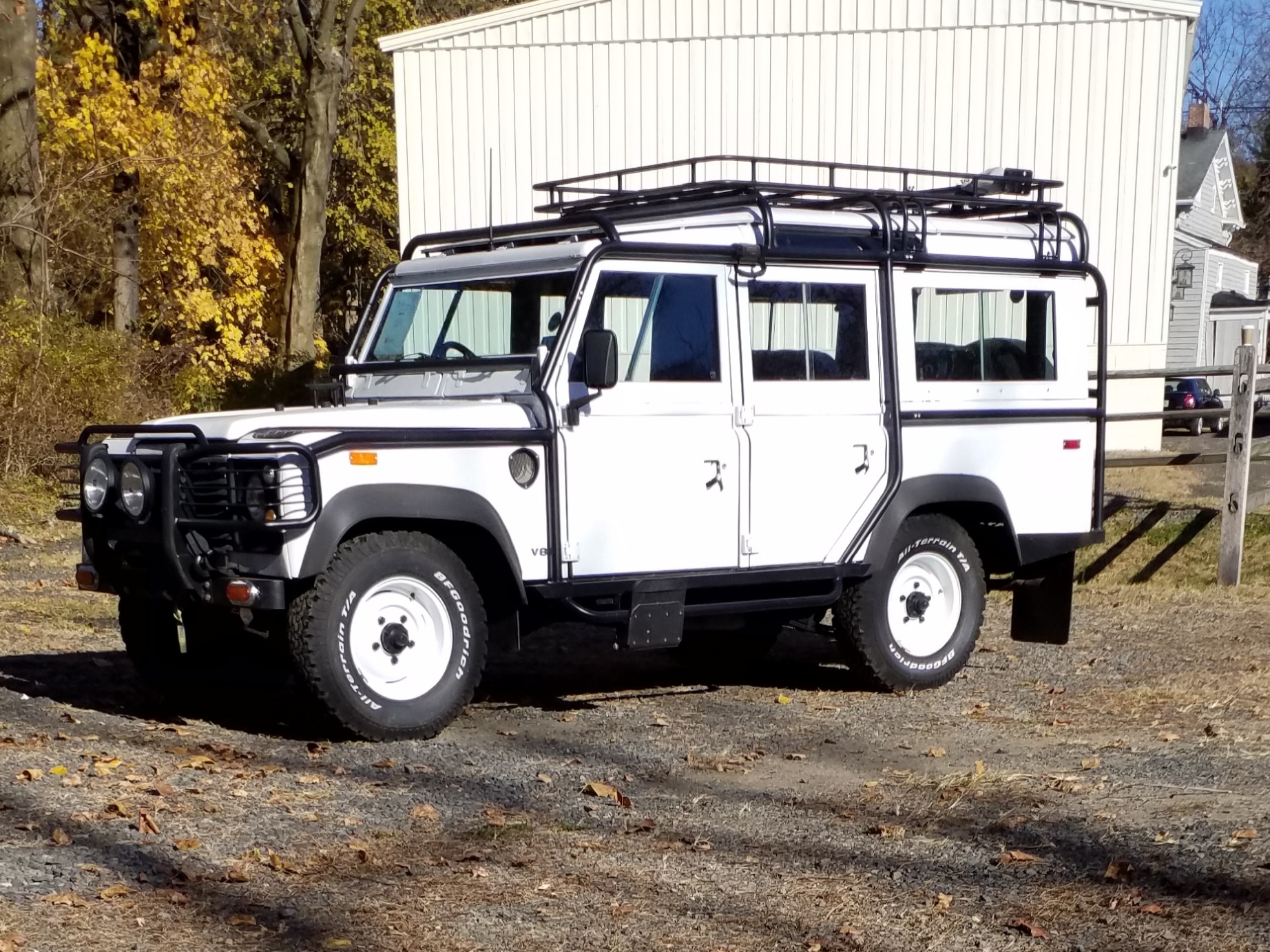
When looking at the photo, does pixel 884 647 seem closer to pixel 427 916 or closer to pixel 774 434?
pixel 774 434

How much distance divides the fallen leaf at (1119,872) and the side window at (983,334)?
12.0ft

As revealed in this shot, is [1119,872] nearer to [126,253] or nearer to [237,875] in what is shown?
[237,875]

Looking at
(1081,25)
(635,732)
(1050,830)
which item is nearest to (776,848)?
(1050,830)

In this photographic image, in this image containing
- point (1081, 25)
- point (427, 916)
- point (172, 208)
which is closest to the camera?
point (427, 916)

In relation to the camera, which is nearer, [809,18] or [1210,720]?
[1210,720]

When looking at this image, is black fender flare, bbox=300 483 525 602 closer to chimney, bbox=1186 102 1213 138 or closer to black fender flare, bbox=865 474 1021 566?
black fender flare, bbox=865 474 1021 566

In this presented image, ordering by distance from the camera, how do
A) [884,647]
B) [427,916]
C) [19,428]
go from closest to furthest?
[427,916], [884,647], [19,428]

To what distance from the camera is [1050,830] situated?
18.2 ft

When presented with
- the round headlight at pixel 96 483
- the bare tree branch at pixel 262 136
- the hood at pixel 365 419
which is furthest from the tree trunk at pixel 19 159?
the hood at pixel 365 419

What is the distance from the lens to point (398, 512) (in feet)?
21.6

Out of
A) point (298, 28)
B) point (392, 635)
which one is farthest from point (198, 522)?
point (298, 28)

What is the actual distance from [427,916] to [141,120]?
23.2 metres

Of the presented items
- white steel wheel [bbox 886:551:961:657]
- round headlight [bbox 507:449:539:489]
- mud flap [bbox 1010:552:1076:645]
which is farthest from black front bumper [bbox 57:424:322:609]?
mud flap [bbox 1010:552:1076:645]

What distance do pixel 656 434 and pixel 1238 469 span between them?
6.76 m
